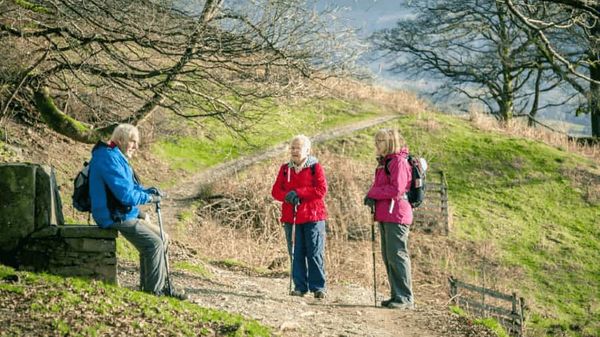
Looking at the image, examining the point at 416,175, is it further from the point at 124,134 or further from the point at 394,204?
the point at 124,134

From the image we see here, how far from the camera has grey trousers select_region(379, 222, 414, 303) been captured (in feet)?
29.6

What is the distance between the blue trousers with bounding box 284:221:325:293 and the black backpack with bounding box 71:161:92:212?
2778mm

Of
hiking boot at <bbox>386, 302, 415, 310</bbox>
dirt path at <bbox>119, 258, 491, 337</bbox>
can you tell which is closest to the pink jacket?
hiking boot at <bbox>386, 302, 415, 310</bbox>

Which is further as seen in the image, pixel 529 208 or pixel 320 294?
pixel 529 208

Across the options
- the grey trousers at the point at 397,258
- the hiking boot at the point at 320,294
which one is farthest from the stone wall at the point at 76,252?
the grey trousers at the point at 397,258

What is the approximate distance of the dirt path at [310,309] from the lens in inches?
321

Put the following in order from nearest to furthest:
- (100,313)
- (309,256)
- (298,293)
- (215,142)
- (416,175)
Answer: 1. (100,313)
2. (416,175)
3. (309,256)
4. (298,293)
5. (215,142)

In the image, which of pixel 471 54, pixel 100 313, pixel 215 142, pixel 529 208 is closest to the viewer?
pixel 100 313

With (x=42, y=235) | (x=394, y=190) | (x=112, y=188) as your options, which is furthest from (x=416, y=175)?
(x=42, y=235)

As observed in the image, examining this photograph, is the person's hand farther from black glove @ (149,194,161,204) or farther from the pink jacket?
the pink jacket

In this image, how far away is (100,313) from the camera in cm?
683

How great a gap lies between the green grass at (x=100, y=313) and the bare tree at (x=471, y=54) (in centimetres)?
2021

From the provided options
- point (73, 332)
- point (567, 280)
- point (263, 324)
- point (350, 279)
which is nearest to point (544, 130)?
point (567, 280)

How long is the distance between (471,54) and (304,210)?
2254 centimetres
